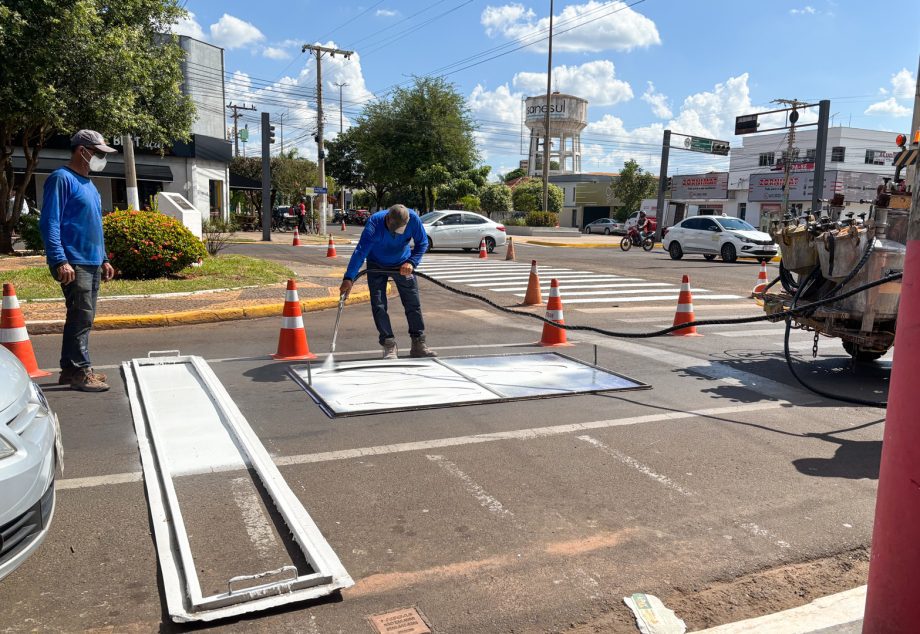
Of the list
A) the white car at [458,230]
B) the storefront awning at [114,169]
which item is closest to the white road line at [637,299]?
the white car at [458,230]

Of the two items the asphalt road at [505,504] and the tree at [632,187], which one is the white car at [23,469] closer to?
the asphalt road at [505,504]

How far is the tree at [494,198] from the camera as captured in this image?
2245 inches

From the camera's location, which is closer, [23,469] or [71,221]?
[23,469]

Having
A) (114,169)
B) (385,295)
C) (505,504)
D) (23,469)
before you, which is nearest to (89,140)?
(385,295)

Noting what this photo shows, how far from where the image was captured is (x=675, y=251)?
2698cm

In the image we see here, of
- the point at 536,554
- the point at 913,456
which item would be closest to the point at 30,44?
the point at 536,554

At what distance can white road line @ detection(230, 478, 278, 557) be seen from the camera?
352cm

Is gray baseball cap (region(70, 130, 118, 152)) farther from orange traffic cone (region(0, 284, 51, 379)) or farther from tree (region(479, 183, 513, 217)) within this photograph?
tree (region(479, 183, 513, 217))

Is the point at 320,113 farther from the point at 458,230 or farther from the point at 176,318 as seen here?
the point at 176,318

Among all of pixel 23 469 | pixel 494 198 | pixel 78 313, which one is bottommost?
pixel 23 469

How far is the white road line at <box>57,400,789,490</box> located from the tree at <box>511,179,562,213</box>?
5355cm

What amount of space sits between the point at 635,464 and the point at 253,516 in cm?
248

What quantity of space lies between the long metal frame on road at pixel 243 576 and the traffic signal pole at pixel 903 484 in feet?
6.91

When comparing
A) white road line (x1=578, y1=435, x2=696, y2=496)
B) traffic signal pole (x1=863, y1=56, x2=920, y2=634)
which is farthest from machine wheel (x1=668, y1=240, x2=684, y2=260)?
traffic signal pole (x1=863, y1=56, x2=920, y2=634)
